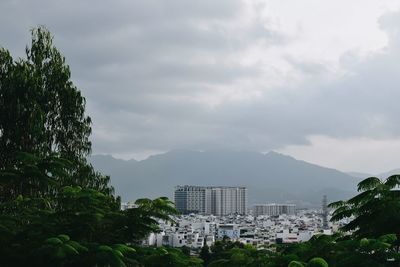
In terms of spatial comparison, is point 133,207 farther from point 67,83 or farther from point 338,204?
point 67,83

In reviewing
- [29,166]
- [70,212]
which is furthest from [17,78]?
[70,212]

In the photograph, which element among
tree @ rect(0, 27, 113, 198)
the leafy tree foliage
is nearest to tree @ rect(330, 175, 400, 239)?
the leafy tree foliage

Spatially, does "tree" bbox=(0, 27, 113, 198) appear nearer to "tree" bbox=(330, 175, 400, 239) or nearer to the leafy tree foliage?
the leafy tree foliage

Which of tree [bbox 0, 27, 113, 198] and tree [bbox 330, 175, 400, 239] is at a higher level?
tree [bbox 0, 27, 113, 198]

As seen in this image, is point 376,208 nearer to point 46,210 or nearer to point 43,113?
point 46,210

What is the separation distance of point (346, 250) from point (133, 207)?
4807mm

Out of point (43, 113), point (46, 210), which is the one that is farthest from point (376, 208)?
point (43, 113)

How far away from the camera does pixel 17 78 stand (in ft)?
59.6

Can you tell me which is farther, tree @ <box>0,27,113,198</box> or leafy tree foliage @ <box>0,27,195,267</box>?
tree @ <box>0,27,113,198</box>

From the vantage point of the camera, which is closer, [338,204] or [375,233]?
[375,233]

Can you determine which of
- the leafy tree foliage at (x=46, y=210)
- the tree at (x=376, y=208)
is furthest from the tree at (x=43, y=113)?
the tree at (x=376, y=208)

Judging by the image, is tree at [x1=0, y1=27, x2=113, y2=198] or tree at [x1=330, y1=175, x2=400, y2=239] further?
tree at [x1=0, y1=27, x2=113, y2=198]

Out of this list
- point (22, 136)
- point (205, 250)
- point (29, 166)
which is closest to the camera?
point (29, 166)

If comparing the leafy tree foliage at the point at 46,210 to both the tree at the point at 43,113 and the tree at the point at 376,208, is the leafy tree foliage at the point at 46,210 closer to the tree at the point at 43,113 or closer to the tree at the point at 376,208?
the tree at the point at 43,113
